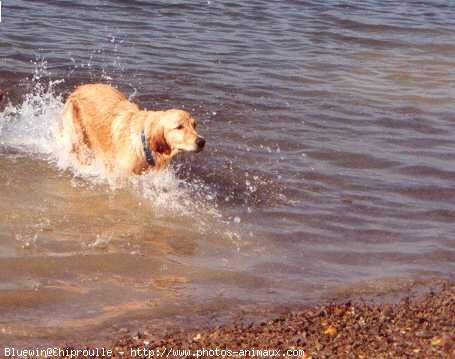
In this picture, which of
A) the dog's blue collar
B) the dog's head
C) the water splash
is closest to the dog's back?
the water splash

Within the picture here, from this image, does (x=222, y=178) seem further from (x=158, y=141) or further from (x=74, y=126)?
(x=74, y=126)

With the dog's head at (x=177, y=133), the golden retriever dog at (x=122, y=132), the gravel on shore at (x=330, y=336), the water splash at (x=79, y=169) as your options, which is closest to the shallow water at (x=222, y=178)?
the water splash at (x=79, y=169)

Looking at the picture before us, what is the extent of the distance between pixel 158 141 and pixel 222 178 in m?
0.90

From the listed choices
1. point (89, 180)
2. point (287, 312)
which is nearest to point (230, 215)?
point (89, 180)

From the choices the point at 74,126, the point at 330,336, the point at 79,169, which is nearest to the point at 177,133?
the point at 79,169

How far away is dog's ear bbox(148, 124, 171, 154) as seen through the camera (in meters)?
7.19

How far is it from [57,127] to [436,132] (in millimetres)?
4061

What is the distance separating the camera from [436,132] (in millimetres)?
9641

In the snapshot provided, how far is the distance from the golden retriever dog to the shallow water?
161 mm

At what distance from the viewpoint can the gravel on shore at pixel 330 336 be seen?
15.2 ft

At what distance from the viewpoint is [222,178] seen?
7.93 metres

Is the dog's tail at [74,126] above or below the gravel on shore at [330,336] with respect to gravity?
above

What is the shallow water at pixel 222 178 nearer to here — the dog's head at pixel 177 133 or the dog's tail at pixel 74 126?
the dog's tail at pixel 74 126

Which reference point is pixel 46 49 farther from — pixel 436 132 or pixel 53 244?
pixel 53 244
